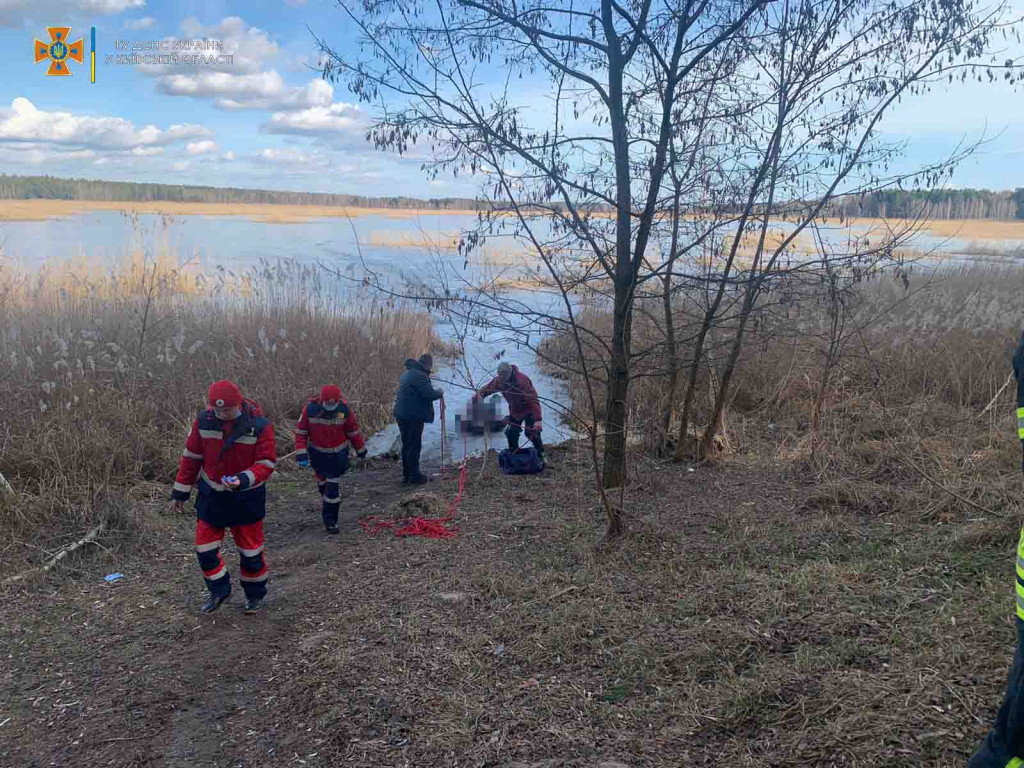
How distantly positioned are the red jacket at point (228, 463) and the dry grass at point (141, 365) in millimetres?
2077

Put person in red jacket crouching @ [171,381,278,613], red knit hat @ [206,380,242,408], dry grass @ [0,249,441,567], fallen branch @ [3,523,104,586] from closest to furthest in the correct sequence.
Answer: red knit hat @ [206,380,242,408] → person in red jacket crouching @ [171,381,278,613] → fallen branch @ [3,523,104,586] → dry grass @ [0,249,441,567]

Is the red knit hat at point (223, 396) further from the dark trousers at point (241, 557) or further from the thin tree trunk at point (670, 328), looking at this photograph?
the thin tree trunk at point (670, 328)

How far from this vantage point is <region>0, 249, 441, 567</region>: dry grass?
6891 mm

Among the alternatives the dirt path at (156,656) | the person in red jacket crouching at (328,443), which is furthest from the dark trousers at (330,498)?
the dirt path at (156,656)

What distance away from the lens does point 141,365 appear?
930 centimetres

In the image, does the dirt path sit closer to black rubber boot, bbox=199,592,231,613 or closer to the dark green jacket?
black rubber boot, bbox=199,592,231,613

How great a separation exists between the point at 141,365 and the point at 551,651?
24.1ft

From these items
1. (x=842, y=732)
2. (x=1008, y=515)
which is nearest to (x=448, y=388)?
(x=1008, y=515)

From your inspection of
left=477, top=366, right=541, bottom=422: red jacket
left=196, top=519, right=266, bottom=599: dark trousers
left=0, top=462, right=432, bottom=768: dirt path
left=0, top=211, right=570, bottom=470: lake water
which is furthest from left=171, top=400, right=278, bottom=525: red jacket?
left=477, top=366, right=541, bottom=422: red jacket

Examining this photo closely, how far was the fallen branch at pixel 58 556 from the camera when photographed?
17.8ft

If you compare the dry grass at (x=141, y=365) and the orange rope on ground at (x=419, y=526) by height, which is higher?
the dry grass at (x=141, y=365)

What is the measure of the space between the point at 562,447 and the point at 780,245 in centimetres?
411

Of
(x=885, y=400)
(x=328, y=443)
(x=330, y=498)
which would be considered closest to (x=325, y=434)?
→ (x=328, y=443)

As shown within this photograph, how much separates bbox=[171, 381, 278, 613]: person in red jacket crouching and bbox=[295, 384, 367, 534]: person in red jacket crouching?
166 cm
